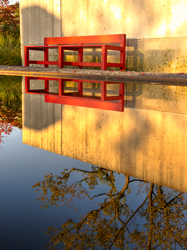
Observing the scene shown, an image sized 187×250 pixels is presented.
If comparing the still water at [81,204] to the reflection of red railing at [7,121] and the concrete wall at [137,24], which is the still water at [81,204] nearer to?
the reflection of red railing at [7,121]

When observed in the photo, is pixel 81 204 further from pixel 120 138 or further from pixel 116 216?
pixel 120 138

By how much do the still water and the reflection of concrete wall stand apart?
39mm

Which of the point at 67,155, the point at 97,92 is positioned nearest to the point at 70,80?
the point at 97,92

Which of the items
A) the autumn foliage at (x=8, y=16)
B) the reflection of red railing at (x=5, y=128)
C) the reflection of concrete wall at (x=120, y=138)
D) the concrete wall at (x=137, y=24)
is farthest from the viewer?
the autumn foliage at (x=8, y=16)

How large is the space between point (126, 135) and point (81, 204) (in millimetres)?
1473

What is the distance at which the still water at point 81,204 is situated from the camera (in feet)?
4.42

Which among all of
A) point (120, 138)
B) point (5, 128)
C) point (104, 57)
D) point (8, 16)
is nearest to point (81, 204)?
point (120, 138)

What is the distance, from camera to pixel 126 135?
9.90 ft

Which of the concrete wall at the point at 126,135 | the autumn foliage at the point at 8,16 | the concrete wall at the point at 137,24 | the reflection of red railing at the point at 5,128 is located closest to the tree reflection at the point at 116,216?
the concrete wall at the point at 126,135

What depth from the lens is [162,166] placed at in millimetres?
→ 2250

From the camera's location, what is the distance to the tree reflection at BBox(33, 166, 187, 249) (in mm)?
1349

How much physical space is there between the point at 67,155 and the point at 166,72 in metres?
5.28

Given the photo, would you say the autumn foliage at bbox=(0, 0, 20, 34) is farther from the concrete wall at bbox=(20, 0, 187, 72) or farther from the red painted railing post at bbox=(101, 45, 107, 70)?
the red painted railing post at bbox=(101, 45, 107, 70)

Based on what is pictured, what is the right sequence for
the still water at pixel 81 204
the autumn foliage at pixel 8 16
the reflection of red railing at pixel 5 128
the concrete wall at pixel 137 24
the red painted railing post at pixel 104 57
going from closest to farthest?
the still water at pixel 81 204
the reflection of red railing at pixel 5 128
the concrete wall at pixel 137 24
the red painted railing post at pixel 104 57
the autumn foliage at pixel 8 16
